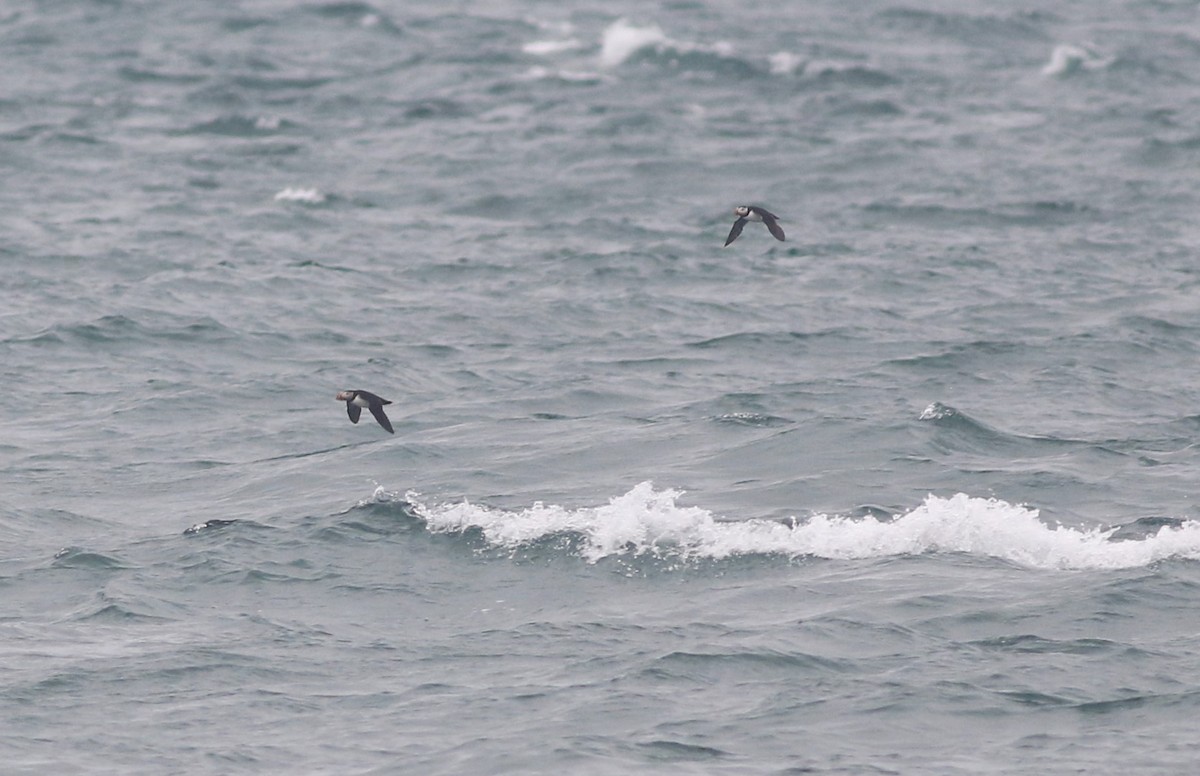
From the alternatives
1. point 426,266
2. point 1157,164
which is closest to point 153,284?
point 426,266

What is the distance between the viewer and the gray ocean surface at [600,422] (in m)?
14.6

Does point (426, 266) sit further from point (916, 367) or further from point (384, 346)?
point (916, 367)

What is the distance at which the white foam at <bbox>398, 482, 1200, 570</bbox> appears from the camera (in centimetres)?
1756

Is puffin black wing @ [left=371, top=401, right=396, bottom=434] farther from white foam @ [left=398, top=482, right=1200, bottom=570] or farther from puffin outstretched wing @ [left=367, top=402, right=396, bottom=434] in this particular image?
white foam @ [left=398, top=482, right=1200, bottom=570]

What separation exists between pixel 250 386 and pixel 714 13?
31443 millimetres

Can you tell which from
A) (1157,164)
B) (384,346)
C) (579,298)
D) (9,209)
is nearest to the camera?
(384,346)

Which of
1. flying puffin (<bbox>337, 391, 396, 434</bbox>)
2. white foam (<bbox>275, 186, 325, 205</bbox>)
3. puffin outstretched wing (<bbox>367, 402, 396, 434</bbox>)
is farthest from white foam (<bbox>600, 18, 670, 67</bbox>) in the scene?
puffin outstretched wing (<bbox>367, 402, 396, 434</bbox>)

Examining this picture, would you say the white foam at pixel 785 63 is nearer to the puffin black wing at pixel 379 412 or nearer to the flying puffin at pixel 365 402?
the flying puffin at pixel 365 402

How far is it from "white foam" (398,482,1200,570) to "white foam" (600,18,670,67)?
27241 millimetres

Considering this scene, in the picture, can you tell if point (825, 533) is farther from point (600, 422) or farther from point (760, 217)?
point (600, 422)

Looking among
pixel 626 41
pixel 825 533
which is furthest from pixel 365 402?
pixel 626 41

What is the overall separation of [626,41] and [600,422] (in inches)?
1019

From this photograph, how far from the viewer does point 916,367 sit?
23.7 meters

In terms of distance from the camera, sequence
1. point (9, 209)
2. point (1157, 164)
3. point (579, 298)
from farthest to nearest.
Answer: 1. point (1157, 164)
2. point (9, 209)
3. point (579, 298)
